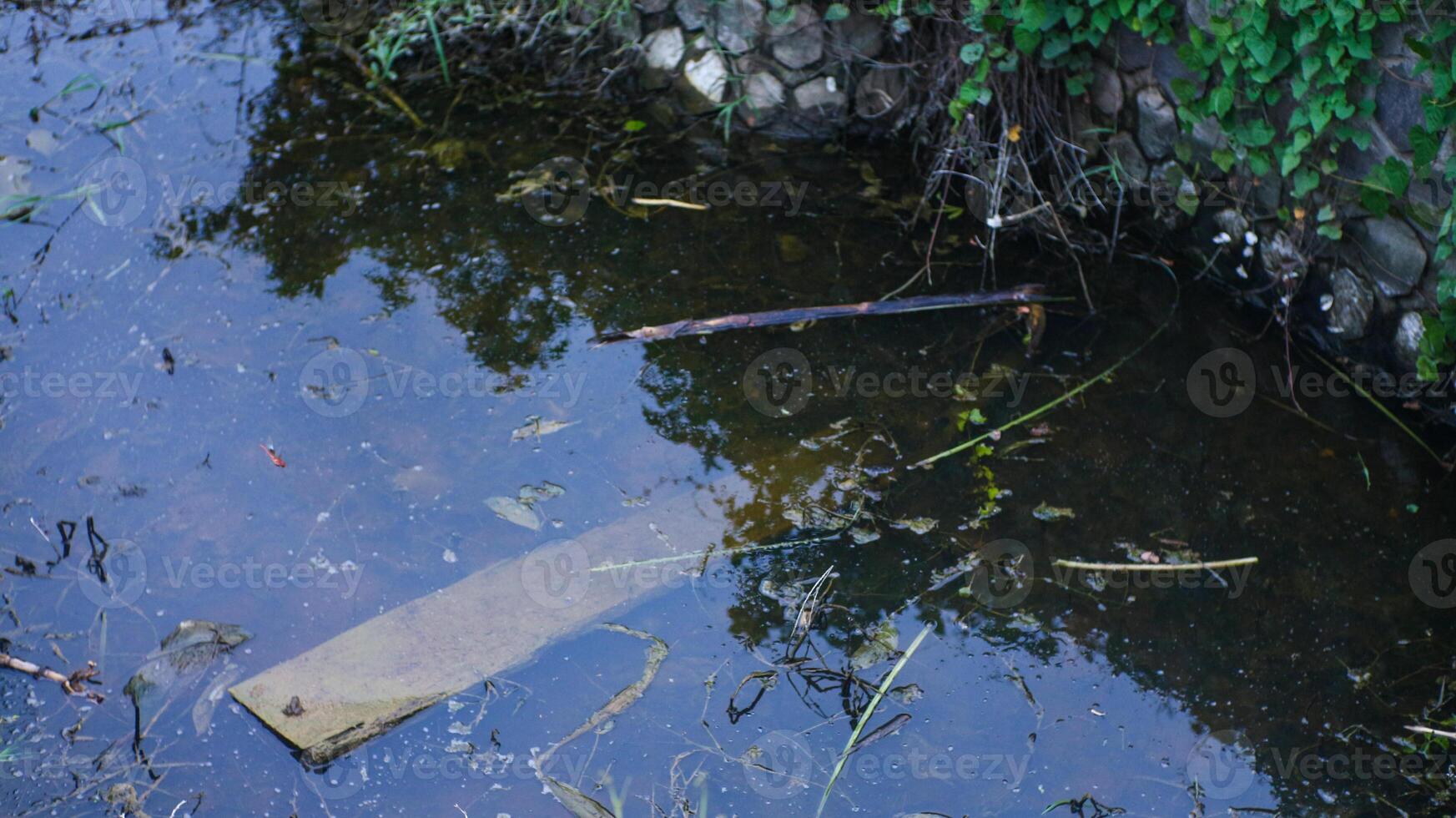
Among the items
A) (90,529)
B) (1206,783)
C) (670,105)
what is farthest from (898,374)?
(90,529)

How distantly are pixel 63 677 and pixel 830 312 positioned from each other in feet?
7.62

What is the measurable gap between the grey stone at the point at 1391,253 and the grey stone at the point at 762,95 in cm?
211

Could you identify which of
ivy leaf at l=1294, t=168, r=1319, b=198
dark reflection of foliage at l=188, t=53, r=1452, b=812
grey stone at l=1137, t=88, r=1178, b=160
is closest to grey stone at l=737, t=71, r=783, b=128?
dark reflection of foliage at l=188, t=53, r=1452, b=812

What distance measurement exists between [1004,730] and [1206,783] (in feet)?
1.40

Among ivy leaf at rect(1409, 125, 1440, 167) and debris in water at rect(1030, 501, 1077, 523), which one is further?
debris in water at rect(1030, 501, 1077, 523)

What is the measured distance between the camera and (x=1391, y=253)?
313 centimetres

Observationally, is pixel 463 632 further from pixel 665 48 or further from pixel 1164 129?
pixel 665 48

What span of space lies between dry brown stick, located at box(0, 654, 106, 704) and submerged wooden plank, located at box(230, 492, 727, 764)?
342mm

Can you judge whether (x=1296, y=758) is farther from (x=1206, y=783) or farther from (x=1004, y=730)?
(x=1004, y=730)

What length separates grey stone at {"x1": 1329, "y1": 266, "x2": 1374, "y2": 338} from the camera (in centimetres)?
327

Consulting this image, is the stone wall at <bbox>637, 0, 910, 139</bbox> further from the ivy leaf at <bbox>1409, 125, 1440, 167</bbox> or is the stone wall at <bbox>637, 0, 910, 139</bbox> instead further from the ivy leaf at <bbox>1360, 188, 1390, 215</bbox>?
the ivy leaf at <bbox>1409, 125, 1440, 167</bbox>

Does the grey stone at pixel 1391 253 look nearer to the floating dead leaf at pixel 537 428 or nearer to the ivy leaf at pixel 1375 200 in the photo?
the ivy leaf at pixel 1375 200

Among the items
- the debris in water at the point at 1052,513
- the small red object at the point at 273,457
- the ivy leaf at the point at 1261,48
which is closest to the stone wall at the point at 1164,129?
the ivy leaf at the point at 1261,48

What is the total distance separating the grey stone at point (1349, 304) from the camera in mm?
3270
